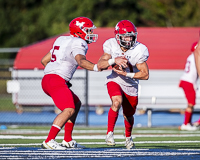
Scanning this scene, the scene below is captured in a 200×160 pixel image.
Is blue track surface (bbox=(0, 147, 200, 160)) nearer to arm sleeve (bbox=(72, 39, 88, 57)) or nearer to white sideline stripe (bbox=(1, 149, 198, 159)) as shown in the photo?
white sideline stripe (bbox=(1, 149, 198, 159))

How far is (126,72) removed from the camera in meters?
6.07

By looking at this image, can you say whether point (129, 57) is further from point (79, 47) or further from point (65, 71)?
point (65, 71)

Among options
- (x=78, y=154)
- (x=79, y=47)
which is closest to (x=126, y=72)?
(x=79, y=47)

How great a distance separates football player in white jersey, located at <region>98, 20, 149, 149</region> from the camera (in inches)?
240

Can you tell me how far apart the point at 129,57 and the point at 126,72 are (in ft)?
0.91

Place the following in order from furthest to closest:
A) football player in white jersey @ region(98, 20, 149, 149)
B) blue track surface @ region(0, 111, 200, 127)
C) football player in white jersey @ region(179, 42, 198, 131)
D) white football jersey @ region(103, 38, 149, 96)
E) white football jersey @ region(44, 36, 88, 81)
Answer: blue track surface @ region(0, 111, 200, 127) → football player in white jersey @ region(179, 42, 198, 131) → white football jersey @ region(103, 38, 149, 96) → football player in white jersey @ region(98, 20, 149, 149) → white football jersey @ region(44, 36, 88, 81)

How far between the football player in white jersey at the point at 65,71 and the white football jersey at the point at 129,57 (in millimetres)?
Answer: 309

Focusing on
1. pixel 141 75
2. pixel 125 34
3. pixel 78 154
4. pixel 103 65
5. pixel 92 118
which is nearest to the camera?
pixel 78 154

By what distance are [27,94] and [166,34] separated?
18.9 feet

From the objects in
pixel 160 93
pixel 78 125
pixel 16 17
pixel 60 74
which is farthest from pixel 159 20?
pixel 60 74

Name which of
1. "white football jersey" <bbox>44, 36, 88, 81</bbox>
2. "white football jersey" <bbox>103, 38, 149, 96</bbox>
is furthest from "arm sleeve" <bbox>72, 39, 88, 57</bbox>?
"white football jersey" <bbox>103, 38, 149, 96</bbox>

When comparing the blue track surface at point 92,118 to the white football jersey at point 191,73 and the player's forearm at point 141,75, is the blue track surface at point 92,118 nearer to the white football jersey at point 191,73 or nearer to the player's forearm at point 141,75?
the white football jersey at point 191,73

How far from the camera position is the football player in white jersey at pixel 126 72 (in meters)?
6.10

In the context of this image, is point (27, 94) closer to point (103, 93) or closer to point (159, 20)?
point (103, 93)
